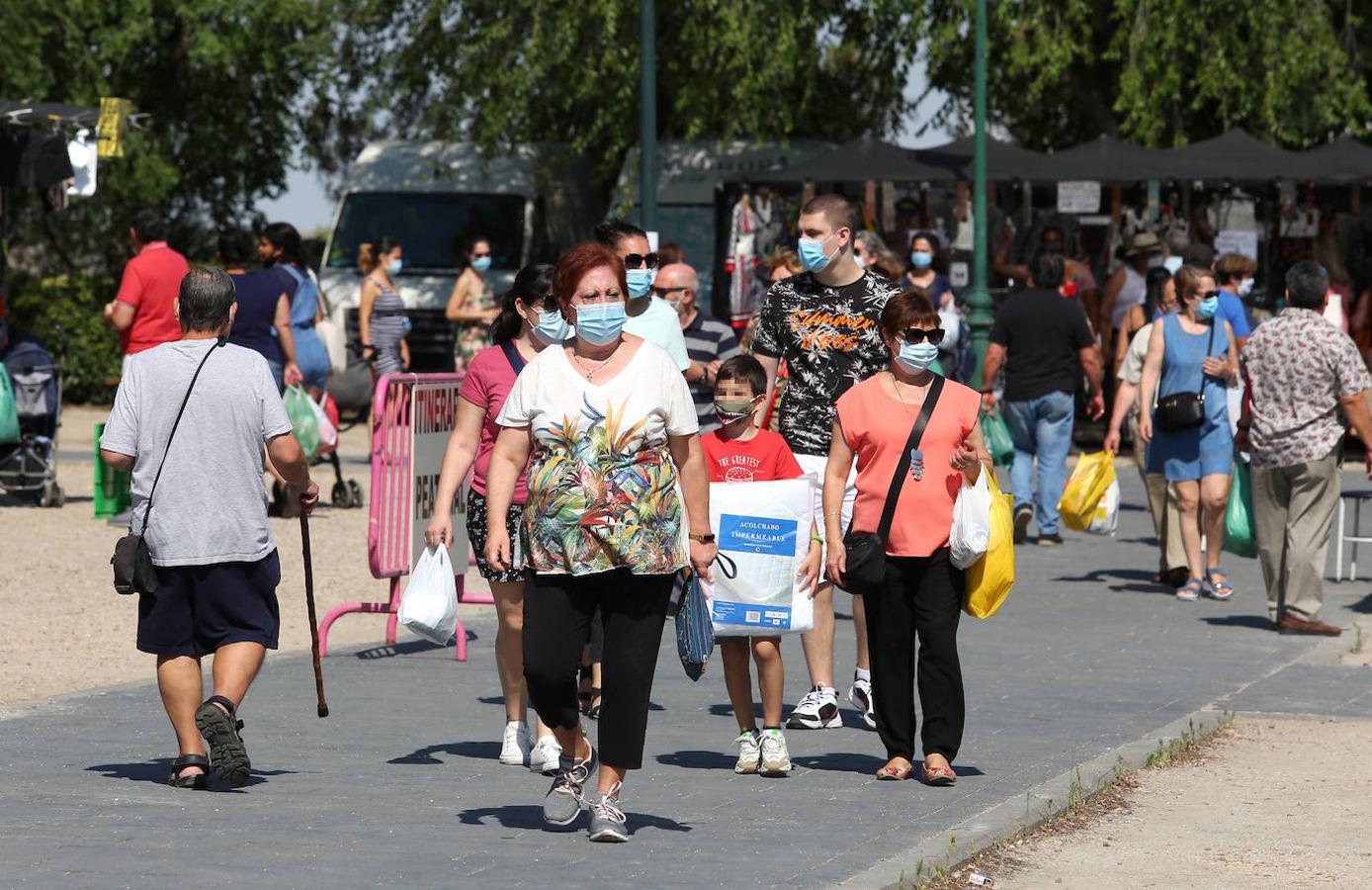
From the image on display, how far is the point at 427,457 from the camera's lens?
1025cm

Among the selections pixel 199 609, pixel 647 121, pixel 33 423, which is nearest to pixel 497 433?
pixel 199 609

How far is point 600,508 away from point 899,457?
151 centimetres

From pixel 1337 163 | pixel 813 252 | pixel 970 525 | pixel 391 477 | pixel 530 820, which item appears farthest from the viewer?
pixel 1337 163

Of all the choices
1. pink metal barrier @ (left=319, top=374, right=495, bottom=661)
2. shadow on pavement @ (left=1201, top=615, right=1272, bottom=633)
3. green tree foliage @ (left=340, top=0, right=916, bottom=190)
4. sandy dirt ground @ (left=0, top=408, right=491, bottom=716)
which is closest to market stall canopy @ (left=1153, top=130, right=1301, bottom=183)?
green tree foliage @ (left=340, top=0, right=916, bottom=190)

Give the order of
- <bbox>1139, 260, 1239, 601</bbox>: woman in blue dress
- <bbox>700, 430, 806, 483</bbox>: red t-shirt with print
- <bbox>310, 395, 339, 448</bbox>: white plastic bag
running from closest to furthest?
<bbox>700, 430, 806, 483</bbox>: red t-shirt with print < <bbox>1139, 260, 1239, 601</bbox>: woman in blue dress < <bbox>310, 395, 339, 448</bbox>: white plastic bag

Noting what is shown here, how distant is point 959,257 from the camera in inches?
936

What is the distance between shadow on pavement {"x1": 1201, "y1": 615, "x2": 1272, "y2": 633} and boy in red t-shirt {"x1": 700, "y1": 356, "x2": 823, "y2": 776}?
14.4 feet

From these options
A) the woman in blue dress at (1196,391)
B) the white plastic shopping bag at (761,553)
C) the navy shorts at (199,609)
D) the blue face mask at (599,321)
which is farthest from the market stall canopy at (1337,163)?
the blue face mask at (599,321)

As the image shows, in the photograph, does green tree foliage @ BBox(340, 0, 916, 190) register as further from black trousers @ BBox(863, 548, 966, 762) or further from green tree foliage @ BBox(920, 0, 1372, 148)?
black trousers @ BBox(863, 548, 966, 762)

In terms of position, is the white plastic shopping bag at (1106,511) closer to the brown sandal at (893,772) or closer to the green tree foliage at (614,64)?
the brown sandal at (893,772)

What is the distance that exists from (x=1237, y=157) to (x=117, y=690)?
16.3 m

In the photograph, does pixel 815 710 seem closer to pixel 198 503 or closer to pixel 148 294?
pixel 198 503

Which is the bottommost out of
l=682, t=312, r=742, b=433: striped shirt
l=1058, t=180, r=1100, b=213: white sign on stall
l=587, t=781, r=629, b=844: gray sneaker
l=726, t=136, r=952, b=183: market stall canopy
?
l=587, t=781, r=629, b=844: gray sneaker

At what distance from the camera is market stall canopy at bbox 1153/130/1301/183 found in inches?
881
